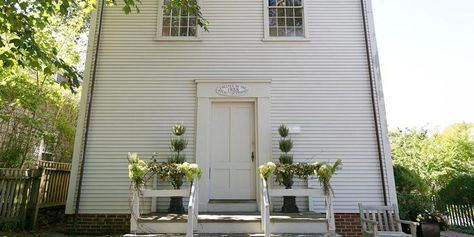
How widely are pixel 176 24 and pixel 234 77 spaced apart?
80.4 inches

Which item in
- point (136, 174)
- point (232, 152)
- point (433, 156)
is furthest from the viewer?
point (433, 156)

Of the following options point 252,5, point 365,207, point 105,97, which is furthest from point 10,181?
point 365,207

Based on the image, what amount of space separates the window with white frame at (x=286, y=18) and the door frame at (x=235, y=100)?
145 cm

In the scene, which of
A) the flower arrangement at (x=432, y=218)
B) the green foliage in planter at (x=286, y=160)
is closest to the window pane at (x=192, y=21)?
the green foliage in planter at (x=286, y=160)

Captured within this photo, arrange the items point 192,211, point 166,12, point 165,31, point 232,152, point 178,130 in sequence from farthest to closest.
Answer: point 165,31 → point 166,12 → point 232,152 → point 178,130 → point 192,211

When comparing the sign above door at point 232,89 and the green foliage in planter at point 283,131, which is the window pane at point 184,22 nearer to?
the sign above door at point 232,89

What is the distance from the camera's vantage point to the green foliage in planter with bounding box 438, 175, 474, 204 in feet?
31.1

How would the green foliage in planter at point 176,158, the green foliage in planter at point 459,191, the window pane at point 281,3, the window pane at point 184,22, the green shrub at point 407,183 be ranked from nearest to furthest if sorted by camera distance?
the green foliage in planter at point 176,158 < the window pane at point 184,22 < the window pane at point 281,3 < the green shrub at point 407,183 < the green foliage in planter at point 459,191

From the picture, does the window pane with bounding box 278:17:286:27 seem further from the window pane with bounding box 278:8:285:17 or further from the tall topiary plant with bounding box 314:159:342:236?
the tall topiary plant with bounding box 314:159:342:236

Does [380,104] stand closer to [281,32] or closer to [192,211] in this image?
[281,32]

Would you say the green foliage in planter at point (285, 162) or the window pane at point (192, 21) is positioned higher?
the window pane at point (192, 21)

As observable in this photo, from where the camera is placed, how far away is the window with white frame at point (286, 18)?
298 inches

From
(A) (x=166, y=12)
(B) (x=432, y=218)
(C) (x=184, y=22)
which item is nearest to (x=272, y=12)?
(C) (x=184, y=22)

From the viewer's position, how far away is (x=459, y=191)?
9.72m
